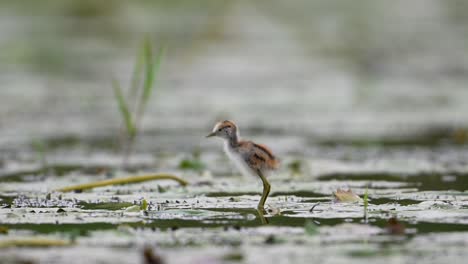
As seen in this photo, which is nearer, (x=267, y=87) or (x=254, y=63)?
(x=267, y=87)

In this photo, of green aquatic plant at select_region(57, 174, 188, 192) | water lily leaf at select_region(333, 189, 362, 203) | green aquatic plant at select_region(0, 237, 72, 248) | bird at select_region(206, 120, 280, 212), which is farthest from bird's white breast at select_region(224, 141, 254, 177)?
green aquatic plant at select_region(0, 237, 72, 248)

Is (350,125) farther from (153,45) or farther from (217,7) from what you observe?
(217,7)

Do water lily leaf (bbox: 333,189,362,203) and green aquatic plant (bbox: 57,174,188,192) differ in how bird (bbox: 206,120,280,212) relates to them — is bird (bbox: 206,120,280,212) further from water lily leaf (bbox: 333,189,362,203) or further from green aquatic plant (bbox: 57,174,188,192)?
green aquatic plant (bbox: 57,174,188,192)

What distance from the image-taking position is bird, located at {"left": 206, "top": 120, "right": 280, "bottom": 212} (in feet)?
22.0

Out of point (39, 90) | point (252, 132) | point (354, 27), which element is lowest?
point (252, 132)

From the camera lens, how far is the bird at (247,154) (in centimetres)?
669

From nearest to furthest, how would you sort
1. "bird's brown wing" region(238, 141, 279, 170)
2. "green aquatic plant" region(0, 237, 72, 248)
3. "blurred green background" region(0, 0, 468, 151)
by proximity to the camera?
"green aquatic plant" region(0, 237, 72, 248), "bird's brown wing" region(238, 141, 279, 170), "blurred green background" region(0, 0, 468, 151)

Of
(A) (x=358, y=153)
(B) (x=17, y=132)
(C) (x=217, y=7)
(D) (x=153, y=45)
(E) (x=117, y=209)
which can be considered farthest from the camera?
(C) (x=217, y=7)

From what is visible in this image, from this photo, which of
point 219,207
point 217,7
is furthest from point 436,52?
point 219,207

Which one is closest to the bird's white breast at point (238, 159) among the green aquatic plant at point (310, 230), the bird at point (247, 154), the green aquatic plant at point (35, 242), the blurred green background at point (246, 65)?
the bird at point (247, 154)

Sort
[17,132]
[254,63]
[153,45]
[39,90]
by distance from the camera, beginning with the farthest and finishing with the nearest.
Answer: [153,45] → [254,63] → [39,90] → [17,132]

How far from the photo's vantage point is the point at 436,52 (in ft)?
64.0

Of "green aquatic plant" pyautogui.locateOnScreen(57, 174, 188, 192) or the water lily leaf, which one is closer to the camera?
the water lily leaf

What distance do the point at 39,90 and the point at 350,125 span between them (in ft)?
19.4
